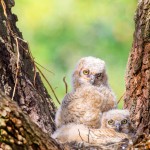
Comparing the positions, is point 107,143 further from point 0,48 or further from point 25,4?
point 25,4

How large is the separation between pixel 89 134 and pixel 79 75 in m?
0.51

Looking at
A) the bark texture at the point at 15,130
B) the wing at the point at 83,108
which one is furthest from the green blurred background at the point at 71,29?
the bark texture at the point at 15,130

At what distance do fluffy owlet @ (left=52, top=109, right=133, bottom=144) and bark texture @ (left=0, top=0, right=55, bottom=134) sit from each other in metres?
0.19

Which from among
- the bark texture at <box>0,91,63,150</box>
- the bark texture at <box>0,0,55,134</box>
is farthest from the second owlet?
the bark texture at <box>0,91,63,150</box>

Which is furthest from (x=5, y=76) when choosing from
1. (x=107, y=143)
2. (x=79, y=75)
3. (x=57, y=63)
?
(x=57, y=63)

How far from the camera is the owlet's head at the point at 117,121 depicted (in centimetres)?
327

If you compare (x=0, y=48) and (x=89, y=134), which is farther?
(x=0, y=48)

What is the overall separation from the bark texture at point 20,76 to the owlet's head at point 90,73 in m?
0.24

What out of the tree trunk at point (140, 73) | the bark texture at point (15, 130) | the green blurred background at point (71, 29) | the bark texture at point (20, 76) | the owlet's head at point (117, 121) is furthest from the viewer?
the green blurred background at point (71, 29)

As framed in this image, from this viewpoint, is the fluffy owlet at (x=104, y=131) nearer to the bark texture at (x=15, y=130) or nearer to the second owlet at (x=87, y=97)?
the second owlet at (x=87, y=97)

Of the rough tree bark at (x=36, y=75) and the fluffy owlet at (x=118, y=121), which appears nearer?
the fluffy owlet at (x=118, y=121)

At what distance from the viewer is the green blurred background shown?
6109mm

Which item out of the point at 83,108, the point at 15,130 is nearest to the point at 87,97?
the point at 83,108

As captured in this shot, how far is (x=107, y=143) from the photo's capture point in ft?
10.2
